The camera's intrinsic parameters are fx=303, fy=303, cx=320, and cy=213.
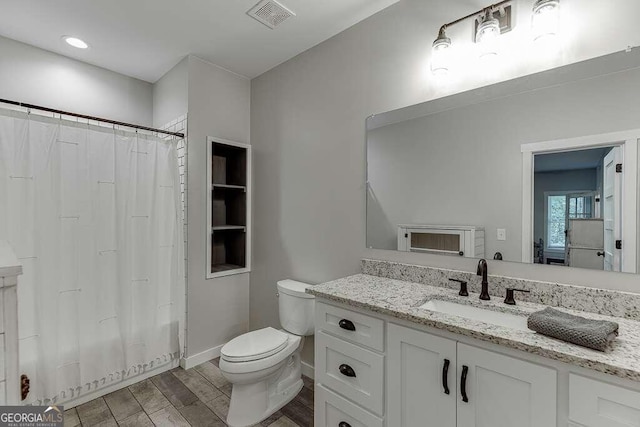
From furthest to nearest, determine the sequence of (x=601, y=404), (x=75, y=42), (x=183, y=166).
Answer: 1. (x=183, y=166)
2. (x=75, y=42)
3. (x=601, y=404)

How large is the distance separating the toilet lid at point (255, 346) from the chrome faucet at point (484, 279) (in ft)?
4.11

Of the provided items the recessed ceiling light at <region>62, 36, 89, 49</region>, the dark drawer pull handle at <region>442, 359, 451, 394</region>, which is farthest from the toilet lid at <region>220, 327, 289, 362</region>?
the recessed ceiling light at <region>62, 36, 89, 49</region>

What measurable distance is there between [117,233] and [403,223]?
1.99 metres

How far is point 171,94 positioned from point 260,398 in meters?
2.59

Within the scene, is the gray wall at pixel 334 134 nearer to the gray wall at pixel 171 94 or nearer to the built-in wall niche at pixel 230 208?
the built-in wall niche at pixel 230 208

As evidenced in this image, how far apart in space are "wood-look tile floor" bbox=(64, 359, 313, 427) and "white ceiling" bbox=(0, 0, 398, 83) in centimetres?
260

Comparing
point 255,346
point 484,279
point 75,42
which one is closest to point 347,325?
point 484,279

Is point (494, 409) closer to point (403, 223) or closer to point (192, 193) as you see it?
point (403, 223)

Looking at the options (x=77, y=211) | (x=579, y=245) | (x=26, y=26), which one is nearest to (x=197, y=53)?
(x=26, y=26)

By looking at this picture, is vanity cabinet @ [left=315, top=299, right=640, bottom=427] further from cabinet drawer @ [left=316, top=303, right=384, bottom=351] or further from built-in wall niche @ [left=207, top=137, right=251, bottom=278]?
built-in wall niche @ [left=207, top=137, right=251, bottom=278]

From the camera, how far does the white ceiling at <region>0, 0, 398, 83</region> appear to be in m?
1.92

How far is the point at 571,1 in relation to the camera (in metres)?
1.31

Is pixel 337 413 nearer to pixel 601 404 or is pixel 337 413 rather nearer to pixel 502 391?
pixel 502 391

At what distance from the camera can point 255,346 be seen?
1.94 metres
